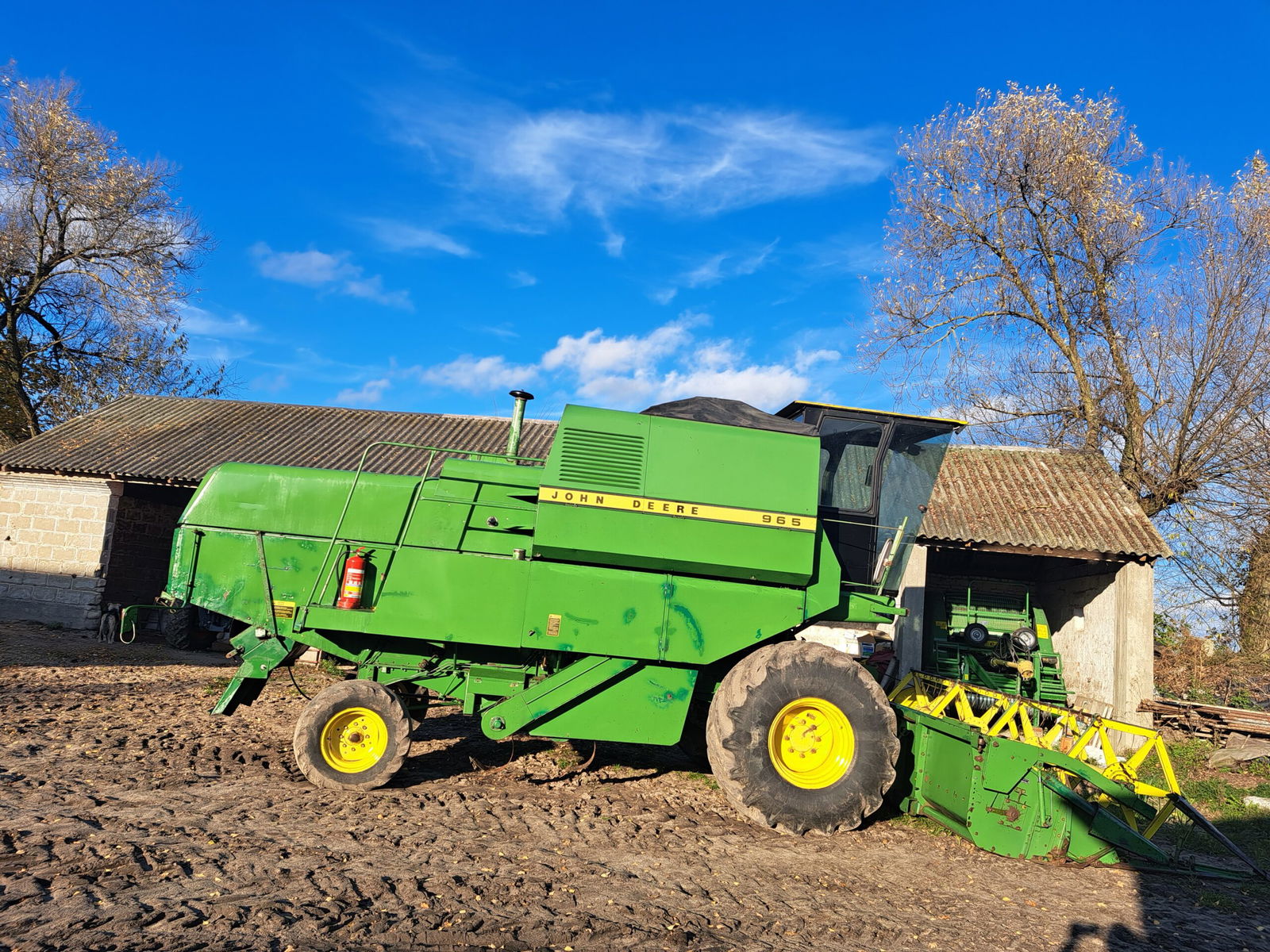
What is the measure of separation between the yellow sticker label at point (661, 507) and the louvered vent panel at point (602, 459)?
9 centimetres

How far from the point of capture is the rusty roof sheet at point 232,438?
14398 mm

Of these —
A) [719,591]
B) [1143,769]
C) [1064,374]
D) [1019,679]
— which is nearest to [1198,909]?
[719,591]

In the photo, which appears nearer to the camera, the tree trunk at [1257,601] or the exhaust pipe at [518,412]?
the exhaust pipe at [518,412]

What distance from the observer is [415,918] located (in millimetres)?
3705

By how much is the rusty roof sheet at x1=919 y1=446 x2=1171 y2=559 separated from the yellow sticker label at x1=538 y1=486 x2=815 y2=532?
23.0 feet

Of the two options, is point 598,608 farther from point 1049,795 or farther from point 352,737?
point 1049,795

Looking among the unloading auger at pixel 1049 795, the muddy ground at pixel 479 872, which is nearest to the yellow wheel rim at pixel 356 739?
the muddy ground at pixel 479 872

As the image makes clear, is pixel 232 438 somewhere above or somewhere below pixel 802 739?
above

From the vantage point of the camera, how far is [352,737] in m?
5.82

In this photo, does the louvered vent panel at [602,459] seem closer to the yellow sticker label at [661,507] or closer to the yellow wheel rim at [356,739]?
the yellow sticker label at [661,507]

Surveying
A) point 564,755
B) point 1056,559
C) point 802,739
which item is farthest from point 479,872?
point 1056,559

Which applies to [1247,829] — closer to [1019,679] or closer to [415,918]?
[1019,679]

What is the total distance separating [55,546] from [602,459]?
43.8ft

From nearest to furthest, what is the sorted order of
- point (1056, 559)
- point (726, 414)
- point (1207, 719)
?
point (726, 414) → point (1207, 719) → point (1056, 559)
